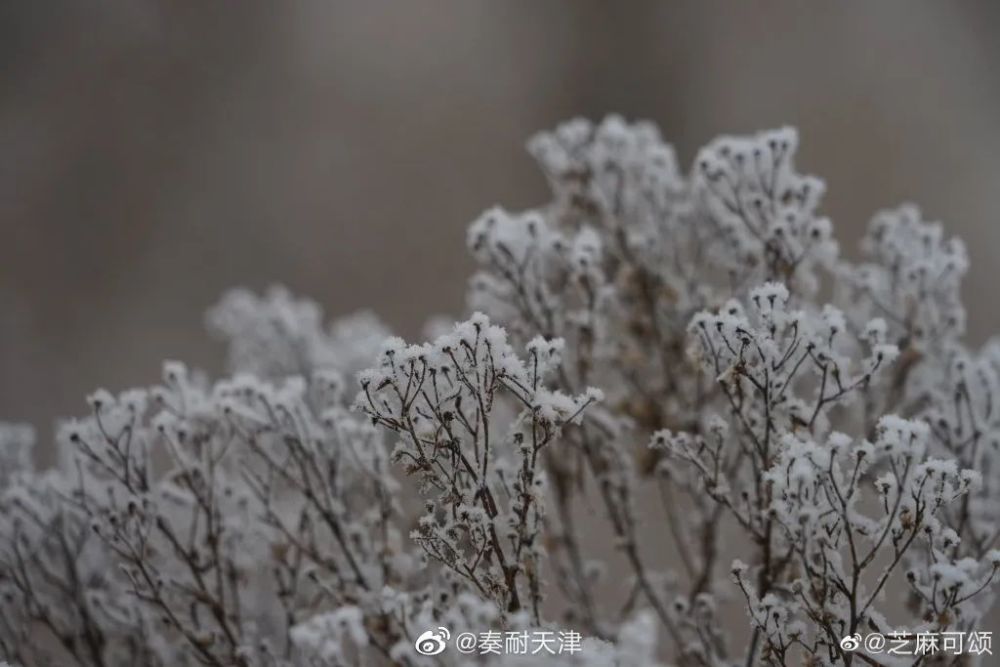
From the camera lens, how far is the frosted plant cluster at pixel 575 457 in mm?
1285

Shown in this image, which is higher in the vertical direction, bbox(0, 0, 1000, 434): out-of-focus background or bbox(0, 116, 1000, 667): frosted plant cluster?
bbox(0, 0, 1000, 434): out-of-focus background

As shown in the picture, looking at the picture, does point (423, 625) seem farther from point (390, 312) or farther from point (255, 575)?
point (390, 312)

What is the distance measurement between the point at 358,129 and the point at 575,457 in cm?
338

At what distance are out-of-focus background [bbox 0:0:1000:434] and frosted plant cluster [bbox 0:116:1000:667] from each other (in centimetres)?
250

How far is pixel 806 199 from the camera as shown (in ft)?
5.35

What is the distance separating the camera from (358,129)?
488 centimetres

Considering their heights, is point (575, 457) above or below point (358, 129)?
below

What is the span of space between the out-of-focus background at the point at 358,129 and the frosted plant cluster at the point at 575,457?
98.6 inches

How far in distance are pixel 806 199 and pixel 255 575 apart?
4.78 ft

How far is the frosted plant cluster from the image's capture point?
1285 mm

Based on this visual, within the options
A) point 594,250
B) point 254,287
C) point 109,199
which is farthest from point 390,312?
point 594,250

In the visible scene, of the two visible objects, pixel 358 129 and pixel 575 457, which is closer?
pixel 575 457

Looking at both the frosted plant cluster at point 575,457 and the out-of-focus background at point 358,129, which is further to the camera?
the out-of-focus background at point 358,129

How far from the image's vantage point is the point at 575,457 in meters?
2.03
